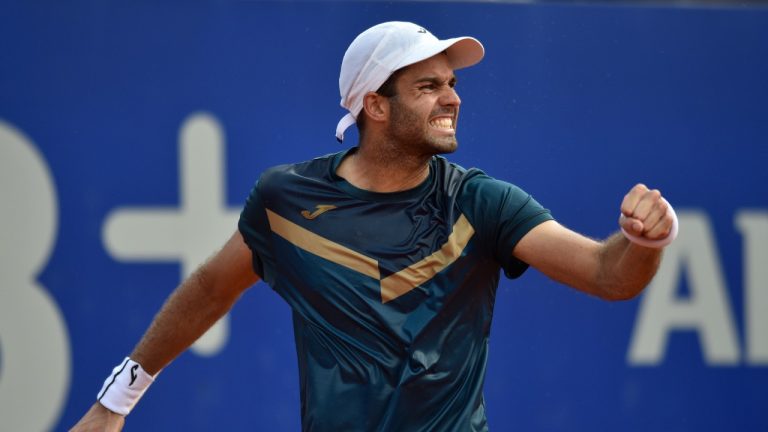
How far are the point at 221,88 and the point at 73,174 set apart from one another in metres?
0.70

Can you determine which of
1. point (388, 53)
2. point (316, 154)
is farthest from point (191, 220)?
point (388, 53)

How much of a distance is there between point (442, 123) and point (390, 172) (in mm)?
196

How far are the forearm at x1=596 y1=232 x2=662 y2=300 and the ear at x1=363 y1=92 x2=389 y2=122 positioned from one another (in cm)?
80

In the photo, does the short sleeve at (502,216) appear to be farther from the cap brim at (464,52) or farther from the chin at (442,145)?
the cap brim at (464,52)

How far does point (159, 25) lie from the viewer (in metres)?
5.28

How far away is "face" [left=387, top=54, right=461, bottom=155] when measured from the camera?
3.50 meters

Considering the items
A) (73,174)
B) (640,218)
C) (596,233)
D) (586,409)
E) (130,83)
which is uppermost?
(640,218)

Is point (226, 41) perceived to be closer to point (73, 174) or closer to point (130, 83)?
point (130, 83)

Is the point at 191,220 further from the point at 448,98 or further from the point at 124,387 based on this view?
the point at 448,98

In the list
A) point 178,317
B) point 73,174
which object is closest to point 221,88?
point 73,174

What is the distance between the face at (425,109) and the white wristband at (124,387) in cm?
110

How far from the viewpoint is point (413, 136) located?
3.52 metres

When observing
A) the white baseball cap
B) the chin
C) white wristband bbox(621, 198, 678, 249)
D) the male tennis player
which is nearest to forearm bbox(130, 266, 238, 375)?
the male tennis player

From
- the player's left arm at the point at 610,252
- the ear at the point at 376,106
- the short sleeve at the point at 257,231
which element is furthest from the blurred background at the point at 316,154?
the player's left arm at the point at 610,252
